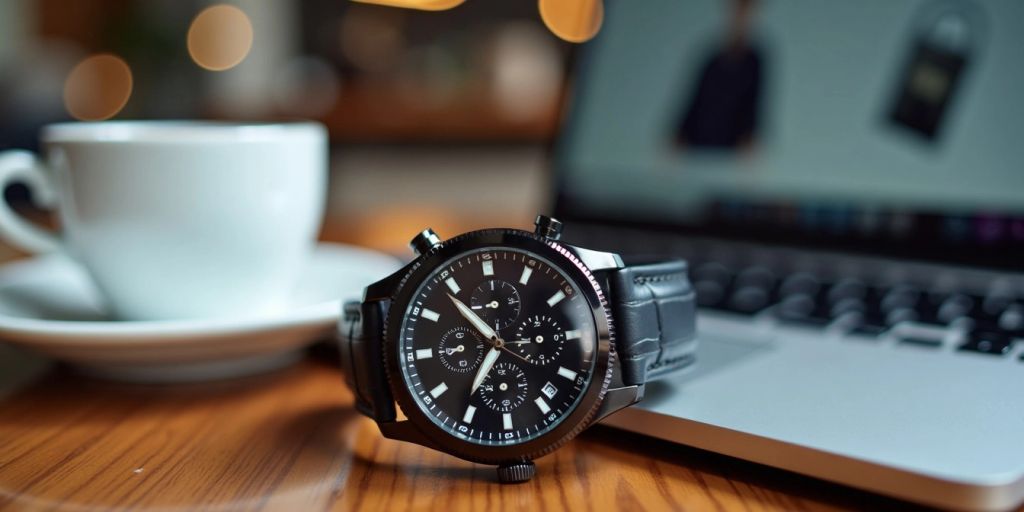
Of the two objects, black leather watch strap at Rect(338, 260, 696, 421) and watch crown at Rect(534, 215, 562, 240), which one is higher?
watch crown at Rect(534, 215, 562, 240)

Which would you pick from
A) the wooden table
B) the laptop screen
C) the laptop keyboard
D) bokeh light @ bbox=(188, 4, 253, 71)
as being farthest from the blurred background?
the wooden table

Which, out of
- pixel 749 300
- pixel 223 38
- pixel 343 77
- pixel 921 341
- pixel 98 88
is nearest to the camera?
pixel 921 341

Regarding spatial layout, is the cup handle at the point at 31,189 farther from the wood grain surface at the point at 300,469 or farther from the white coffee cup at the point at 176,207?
the wood grain surface at the point at 300,469

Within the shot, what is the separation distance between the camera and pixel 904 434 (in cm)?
36

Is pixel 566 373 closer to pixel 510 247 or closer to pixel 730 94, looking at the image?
pixel 510 247

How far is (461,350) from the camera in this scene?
426 mm

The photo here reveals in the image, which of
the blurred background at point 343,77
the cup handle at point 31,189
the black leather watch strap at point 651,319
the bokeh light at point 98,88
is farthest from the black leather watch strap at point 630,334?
the bokeh light at point 98,88

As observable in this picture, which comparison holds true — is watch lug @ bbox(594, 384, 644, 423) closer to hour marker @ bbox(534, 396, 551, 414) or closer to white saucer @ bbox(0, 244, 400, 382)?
hour marker @ bbox(534, 396, 551, 414)

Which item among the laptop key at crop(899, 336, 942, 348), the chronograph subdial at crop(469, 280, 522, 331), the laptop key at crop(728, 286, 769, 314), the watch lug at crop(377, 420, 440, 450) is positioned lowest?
the watch lug at crop(377, 420, 440, 450)

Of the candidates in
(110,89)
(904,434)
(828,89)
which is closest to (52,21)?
(110,89)

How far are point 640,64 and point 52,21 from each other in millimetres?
2880

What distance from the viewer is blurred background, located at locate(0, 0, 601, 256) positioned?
2.82 m

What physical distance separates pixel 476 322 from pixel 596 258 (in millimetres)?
77

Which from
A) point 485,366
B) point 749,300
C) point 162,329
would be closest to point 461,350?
point 485,366
